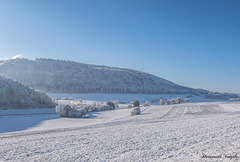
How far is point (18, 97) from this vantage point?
2498 cm

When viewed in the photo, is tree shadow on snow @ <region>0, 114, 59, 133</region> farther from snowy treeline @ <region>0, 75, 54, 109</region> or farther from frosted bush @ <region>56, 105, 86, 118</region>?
snowy treeline @ <region>0, 75, 54, 109</region>

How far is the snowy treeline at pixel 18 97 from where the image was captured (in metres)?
23.9

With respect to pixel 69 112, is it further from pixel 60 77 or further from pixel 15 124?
pixel 60 77

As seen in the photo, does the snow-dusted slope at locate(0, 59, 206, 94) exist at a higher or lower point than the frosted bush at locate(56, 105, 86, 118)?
higher

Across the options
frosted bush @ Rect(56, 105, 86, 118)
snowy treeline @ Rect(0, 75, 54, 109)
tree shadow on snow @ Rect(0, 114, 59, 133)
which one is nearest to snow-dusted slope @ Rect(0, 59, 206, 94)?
snowy treeline @ Rect(0, 75, 54, 109)

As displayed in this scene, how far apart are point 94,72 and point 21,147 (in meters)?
91.3

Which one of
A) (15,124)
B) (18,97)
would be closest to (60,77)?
(18,97)

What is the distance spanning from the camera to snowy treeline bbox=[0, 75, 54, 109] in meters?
23.9

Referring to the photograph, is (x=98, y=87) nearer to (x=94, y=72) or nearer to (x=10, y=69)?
(x=94, y=72)

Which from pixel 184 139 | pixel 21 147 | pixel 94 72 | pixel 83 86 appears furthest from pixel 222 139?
pixel 94 72

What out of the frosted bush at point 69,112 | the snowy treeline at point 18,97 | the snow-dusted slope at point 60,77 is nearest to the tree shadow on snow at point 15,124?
the frosted bush at point 69,112

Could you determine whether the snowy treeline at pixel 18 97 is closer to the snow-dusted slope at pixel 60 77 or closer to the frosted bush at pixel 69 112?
the frosted bush at pixel 69 112

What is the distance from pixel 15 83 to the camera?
2716 centimetres

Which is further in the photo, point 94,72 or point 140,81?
point 140,81
